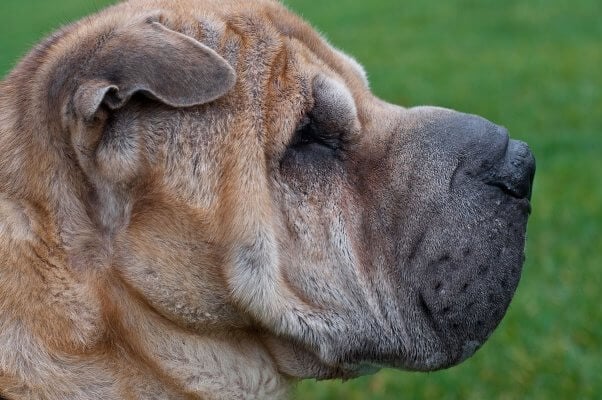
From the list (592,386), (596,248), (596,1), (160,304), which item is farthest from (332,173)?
(596,1)

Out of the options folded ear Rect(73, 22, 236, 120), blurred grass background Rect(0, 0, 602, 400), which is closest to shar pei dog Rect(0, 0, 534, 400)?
folded ear Rect(73, 22, 236, 120)

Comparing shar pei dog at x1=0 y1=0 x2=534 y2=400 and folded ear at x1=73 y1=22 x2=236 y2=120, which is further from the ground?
folded ear at x1=73 y1=22 x2=236 y2=120

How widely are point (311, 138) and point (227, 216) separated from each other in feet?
1.48

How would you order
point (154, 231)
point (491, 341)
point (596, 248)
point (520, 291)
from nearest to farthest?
1. point (154, 231)
2. point (491, 341)
3. point (520, 291)
4. point (596, 248)

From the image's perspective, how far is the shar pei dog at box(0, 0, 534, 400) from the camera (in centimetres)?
273

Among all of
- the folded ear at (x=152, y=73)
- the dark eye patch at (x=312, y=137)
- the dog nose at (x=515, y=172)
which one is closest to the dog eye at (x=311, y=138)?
the dark eye patch at (x=312, y=137)

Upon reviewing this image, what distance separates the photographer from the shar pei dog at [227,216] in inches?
107

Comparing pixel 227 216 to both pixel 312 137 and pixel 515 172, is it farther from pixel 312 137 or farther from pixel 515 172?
pixel 515 172

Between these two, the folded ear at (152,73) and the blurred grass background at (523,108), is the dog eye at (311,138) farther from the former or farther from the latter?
the blurred grass background at (523,108)

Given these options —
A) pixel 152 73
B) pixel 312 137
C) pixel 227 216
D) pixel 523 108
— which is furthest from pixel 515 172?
pixel 523 108

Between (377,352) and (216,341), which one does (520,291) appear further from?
(216,341)

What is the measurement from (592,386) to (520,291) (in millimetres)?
1241

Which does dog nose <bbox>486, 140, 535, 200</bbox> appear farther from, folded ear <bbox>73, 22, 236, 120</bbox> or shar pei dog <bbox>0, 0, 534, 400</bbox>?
folded ear <bbox>73, 22, 236, 120</bbox>

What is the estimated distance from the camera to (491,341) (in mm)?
5172
